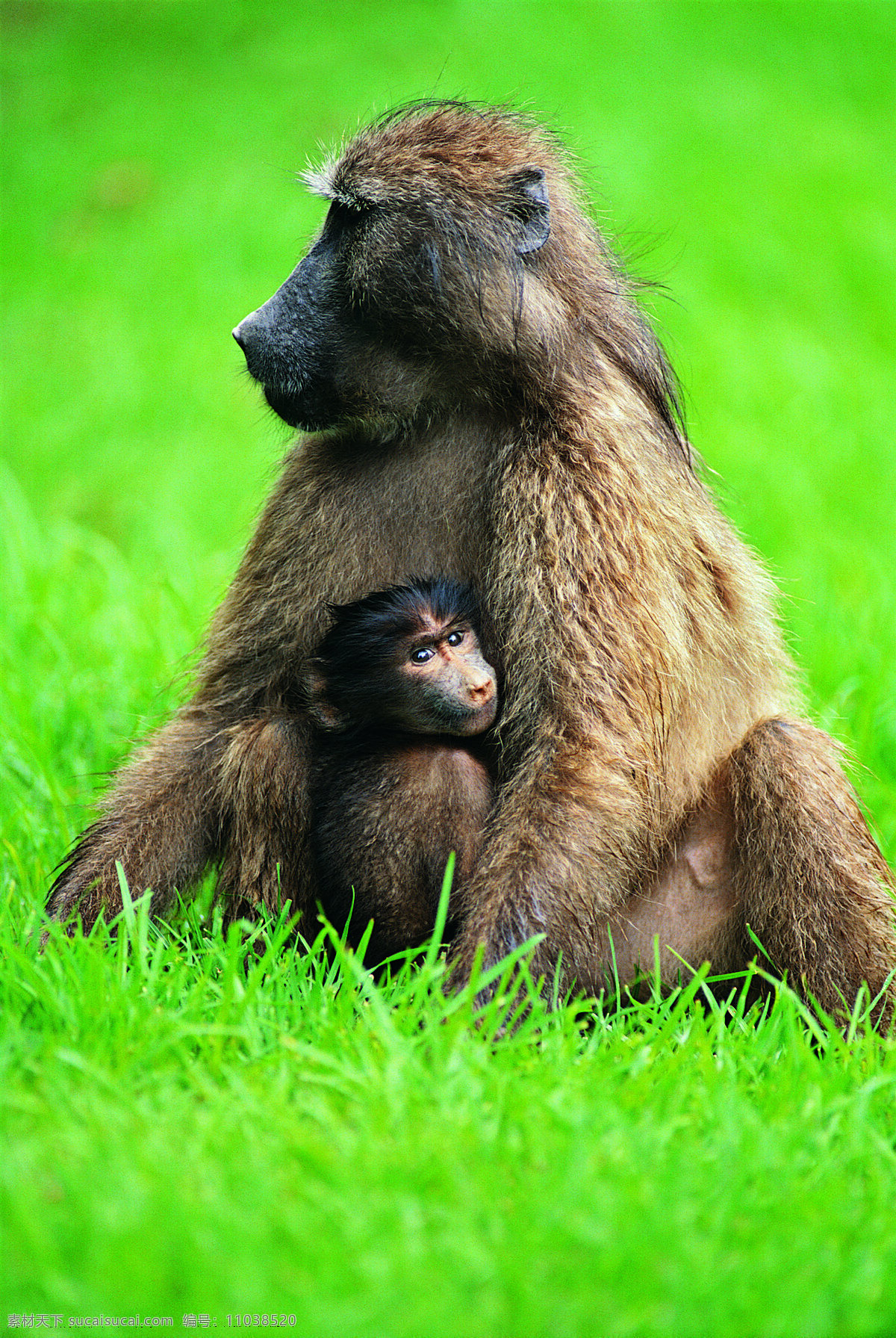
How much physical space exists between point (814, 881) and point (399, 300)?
156cm

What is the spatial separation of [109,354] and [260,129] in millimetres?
4891

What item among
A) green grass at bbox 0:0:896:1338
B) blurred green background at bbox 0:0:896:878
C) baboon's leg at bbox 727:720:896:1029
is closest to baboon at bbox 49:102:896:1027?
baboon's leg at bbox 727:720:896:1029

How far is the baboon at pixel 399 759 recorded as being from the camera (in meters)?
2.94

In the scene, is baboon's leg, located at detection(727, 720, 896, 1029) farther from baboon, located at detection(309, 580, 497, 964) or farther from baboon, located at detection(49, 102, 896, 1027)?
baboon, located at detection(309, 580, 497, 964)

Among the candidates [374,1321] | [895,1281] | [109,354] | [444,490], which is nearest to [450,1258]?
[374,1321]

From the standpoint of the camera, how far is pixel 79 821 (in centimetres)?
395

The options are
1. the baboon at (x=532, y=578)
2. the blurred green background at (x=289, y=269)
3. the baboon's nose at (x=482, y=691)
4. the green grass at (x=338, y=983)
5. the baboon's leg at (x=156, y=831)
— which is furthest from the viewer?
the blurred green background at (x=289, y=269)

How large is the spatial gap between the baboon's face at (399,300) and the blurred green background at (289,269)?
453mm

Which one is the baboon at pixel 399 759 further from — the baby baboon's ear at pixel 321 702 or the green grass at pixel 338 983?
the green grass at pixel 338 983

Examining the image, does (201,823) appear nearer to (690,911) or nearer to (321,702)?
(321,702)

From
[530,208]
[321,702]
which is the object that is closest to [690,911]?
[321,702]

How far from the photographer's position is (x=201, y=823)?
336cm

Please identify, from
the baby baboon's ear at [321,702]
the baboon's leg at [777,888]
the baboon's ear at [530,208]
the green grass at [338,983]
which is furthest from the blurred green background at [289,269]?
the baboon's leg at [777,888]

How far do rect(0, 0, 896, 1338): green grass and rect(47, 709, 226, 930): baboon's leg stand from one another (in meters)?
0.12
